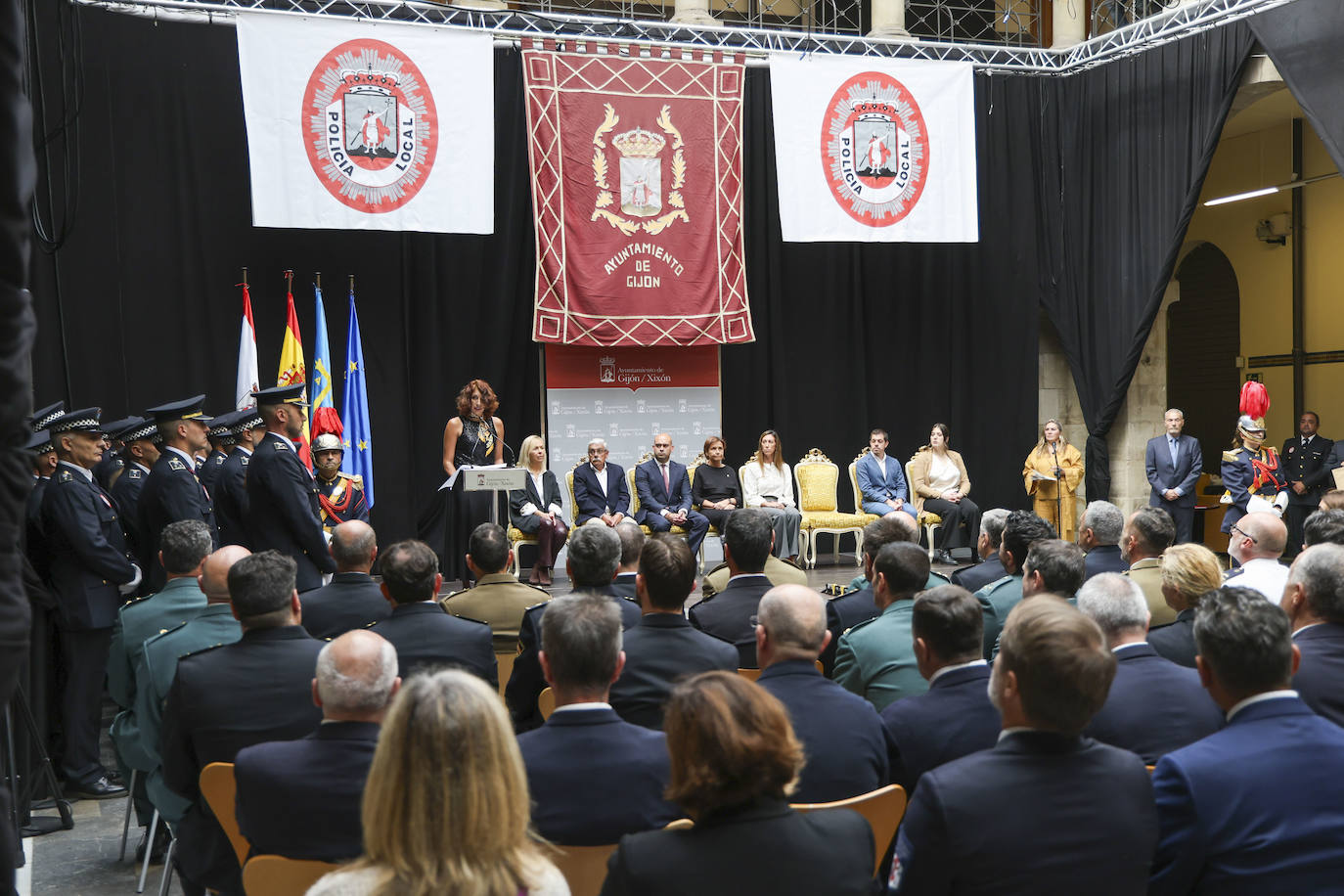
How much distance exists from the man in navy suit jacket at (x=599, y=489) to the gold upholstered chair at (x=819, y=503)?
67.6 inches

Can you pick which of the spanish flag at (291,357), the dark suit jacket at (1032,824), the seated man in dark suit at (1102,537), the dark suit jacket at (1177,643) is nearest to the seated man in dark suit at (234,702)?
the dark suit jacket at (1032,824)

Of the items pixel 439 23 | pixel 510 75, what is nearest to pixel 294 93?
pixel 439 23

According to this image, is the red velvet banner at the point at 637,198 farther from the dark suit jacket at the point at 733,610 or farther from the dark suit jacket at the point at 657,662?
the dark suit jacket at the point at 657,662

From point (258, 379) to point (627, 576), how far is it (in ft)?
17.2

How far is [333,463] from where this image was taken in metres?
7.09

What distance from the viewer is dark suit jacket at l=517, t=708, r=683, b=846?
204 cm

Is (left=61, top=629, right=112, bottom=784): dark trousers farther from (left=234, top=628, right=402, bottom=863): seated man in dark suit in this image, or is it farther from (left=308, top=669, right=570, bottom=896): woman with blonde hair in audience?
(left=308, top=669, right=570, bottom=896): woman with blonde hair in audience

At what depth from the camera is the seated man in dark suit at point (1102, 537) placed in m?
4.41

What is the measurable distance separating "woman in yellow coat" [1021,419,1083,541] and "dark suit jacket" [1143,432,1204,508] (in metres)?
0.81

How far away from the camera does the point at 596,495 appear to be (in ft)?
29.4


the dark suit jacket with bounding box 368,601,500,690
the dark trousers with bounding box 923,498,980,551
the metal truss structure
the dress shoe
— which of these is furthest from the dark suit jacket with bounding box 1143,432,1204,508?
the dress shoe

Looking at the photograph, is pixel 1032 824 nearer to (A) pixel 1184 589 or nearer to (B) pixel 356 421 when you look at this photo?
(A) pixel 1184 589

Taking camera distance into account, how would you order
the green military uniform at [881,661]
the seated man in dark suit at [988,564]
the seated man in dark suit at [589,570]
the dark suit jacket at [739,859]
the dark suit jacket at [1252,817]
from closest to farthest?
the dark suit jacket at [739,859]
the dark suit jacket at [1252,817]
the green military uniform at [881,661]
the seated man in dark suit at [589,570]
the seated man in dark suit at [988,564]

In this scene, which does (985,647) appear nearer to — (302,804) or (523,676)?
(523,676)
